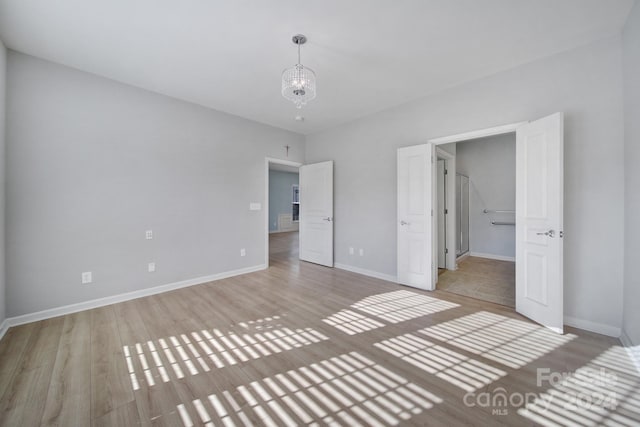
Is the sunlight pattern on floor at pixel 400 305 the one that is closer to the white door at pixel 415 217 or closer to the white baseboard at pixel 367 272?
the white door at pixel 415 217

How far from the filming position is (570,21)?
7.13 feet

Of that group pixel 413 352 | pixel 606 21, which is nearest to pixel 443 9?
pixel 606 21

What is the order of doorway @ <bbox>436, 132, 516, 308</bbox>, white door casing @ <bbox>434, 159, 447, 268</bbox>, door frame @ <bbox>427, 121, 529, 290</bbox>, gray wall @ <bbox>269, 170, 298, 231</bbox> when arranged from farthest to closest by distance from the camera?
gray wall @ <bbox>269, 170, 298, 231</bbox> < doorway @ <bbox>436, 132, 516, 308</bbox> < white door casing @ <bbox>434, 159, 447, 268</bbox> < door frame @ <bbox>427, 121, 529, 290</bbox>

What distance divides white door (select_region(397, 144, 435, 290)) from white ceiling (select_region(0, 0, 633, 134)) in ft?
3.20

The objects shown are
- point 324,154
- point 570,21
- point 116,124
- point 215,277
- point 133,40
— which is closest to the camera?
point 570,21

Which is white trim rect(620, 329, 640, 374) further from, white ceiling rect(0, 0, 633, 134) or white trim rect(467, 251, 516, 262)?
white trim rect(467, 251, 516, 262)

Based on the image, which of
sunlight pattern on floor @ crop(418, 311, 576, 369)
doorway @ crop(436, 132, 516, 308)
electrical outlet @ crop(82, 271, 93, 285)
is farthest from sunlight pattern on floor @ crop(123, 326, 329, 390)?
doorway @ crop(436, 132, 516, 308)

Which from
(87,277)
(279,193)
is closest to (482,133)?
(87,277)

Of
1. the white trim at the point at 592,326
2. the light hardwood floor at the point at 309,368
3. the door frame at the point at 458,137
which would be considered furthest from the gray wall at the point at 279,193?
the white trim at the point at 592,326

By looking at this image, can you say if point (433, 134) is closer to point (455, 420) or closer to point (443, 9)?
point (443, 9)

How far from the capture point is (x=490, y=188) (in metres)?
5.79

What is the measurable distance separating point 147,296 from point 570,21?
216 inches

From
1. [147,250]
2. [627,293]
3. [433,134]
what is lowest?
[627,293]

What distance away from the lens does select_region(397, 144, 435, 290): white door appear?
352 centimetres
